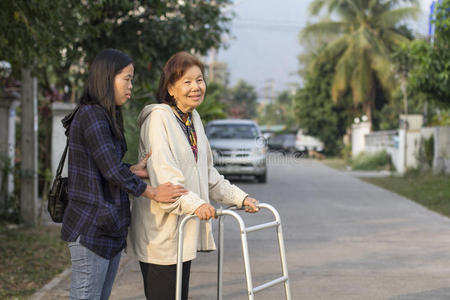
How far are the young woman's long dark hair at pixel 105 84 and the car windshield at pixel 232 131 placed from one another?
15117 millimetres

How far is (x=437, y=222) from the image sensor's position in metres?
10.4

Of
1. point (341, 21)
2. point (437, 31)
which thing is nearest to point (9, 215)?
point (437, 31)

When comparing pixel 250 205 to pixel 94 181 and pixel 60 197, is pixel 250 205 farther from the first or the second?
pixel 60 197

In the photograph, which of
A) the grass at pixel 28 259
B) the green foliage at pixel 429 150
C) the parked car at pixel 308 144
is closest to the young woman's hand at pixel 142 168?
the grass at pixel 28 259

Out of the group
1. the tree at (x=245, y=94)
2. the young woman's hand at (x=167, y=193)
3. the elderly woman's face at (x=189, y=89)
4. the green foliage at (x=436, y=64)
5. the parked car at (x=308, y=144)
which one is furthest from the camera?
the tree at (x=245, y=94)

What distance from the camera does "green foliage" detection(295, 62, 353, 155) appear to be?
133ft

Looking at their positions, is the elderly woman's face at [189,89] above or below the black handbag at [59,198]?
above

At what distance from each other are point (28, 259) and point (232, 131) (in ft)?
39.3

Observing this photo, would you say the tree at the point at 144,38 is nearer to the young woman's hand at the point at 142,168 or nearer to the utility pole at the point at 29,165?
the utility pole at the point at 29,165

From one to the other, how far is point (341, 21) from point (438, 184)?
2367 centimetres

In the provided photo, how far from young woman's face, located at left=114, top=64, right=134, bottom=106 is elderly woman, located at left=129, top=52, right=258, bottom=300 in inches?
6.5

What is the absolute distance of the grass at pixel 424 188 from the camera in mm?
12739

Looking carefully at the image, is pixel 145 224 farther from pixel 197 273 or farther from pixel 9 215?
pixel 9 215

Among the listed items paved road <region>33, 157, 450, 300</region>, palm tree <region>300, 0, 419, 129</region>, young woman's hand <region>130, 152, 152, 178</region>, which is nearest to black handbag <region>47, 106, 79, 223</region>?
young woman's hand <region>130, 152, 152, 178</region>
